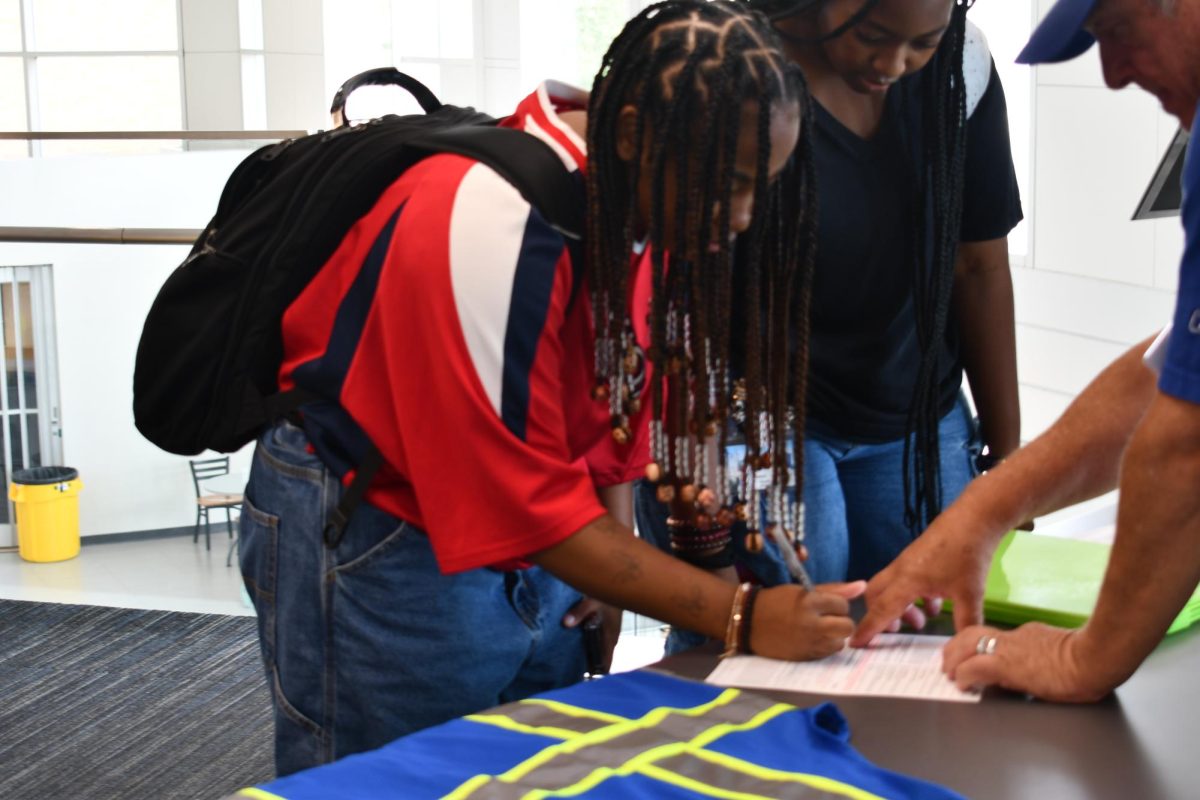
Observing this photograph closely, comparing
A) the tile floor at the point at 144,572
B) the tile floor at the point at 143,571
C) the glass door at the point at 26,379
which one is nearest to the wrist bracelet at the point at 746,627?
the tile floor at the point at 144,572

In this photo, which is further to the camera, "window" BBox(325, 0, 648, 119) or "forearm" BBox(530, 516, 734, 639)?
"window" BBox(325, 0, 648, 119)

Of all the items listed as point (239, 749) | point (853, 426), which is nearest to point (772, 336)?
point (853, 426)

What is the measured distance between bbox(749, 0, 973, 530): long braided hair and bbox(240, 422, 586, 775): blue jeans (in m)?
0.61

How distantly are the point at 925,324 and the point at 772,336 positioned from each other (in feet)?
1.64

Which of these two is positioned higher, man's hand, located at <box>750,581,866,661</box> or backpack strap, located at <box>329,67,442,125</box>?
backpack strap, located at <box>329,67,442,125</box>

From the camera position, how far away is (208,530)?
1156 cm

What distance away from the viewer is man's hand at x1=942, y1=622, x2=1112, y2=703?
54.8 inches

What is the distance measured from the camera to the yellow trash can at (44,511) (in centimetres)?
1020

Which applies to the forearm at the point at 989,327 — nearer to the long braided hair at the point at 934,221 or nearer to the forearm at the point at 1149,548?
the long braided hair at the point at 934,221

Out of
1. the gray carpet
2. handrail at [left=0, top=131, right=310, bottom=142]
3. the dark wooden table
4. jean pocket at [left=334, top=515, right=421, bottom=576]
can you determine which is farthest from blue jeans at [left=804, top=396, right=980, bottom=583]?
handrail at [left=0, top=131, right=310, bottom=142]

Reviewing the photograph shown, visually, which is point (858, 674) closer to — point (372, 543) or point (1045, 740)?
point (1045, 740)

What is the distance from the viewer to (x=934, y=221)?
199cm

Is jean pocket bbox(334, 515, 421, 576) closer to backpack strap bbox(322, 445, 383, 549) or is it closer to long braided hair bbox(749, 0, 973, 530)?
backpack strap bbox(322, 445, 383, 549)

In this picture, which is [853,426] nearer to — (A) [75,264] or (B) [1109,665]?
(B) [1109,665]
